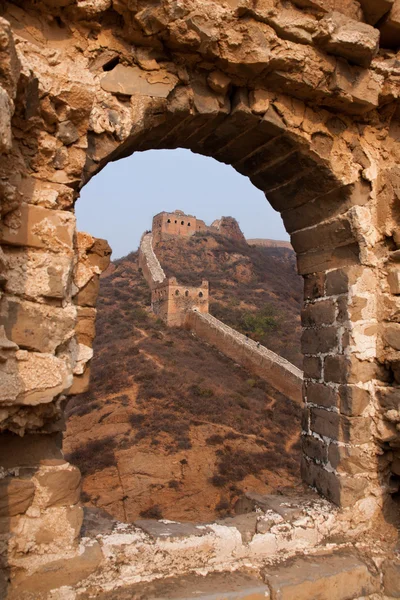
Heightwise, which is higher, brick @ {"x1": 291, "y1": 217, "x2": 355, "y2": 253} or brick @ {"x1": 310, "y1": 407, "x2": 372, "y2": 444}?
brick @ {"x1": 291, "y1": 217, "x2": 355, "y2": 253}

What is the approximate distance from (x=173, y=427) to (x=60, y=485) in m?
9.81

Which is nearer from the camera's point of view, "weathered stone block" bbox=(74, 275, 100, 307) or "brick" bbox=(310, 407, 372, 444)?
"weathered stone block" bbox=(74, 275, 100, 307)

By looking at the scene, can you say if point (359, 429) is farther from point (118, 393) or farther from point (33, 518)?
point (118, 393)

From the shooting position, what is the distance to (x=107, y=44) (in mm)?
2527

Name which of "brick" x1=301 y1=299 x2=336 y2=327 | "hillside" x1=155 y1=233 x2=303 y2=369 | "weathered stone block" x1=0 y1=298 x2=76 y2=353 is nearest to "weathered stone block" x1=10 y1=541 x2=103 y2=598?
→ "weathered stone block" x1=0 y1=298 x2=76 y2=353

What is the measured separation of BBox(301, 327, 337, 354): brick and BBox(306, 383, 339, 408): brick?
279 mm

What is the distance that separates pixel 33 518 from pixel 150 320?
2237 centimetres

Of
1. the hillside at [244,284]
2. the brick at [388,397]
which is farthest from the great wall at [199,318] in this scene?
the brick at [388,397]

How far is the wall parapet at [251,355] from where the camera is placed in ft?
55.8

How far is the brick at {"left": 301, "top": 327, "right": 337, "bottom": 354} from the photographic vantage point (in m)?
3.37

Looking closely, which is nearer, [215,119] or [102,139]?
[102,139]

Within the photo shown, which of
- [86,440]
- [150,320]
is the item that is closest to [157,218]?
[150,320]

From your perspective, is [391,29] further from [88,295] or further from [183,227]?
[183,227]

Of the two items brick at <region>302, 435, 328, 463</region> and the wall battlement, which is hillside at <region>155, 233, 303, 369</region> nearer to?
the wall battlement
